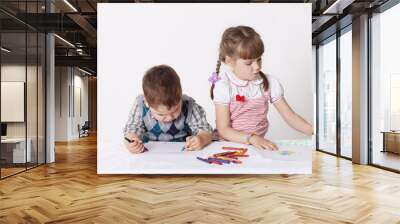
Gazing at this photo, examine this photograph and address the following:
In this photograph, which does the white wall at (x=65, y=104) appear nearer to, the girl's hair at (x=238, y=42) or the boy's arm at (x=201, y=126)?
the boy's arm at (x=201, y=126)

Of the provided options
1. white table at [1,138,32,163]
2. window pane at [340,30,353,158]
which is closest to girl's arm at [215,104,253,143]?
white table at [1,138,32,163]

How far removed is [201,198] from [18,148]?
382 cm

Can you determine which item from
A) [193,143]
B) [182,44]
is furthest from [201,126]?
[182,44]

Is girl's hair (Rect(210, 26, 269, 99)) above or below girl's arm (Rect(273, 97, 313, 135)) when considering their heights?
above

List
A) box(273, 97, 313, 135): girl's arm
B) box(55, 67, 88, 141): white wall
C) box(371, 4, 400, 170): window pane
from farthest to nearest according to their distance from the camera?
1. box(55, 67, 88, 141): white wall
2. box(371, 4, 400, 170): window pane
3. box(273, 97, 313, 135): girl's arm

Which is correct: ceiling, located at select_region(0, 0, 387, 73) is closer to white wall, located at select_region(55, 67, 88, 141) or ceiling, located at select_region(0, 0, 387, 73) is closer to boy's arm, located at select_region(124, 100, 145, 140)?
boy's arm, located at select_region(124, 100, 145, 140)

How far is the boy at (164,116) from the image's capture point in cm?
529

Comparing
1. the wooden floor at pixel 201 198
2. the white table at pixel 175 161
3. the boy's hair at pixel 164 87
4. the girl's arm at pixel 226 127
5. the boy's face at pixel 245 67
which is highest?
the boy's face at pixel 245 67

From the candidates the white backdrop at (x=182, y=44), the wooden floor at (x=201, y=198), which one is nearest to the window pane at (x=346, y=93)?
the wooden floor at (x=201, y=198)

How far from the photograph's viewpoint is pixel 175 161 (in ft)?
17.8

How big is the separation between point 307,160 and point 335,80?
4.50 metres

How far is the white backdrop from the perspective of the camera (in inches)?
211

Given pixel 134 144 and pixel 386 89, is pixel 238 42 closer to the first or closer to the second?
pixel 134 144

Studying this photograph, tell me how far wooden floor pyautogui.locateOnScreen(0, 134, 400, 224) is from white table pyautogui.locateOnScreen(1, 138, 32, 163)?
18.8 inches
